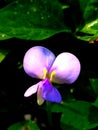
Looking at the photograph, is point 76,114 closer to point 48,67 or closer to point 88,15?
point 48,67

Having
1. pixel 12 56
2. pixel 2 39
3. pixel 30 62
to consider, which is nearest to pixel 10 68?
pixel 12 56

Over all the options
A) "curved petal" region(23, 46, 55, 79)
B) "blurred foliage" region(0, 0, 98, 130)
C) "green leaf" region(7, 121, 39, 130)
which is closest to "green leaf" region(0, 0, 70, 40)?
"blurred foliage" region(0, 0, 98, 130)

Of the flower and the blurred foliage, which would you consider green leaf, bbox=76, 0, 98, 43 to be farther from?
the flower

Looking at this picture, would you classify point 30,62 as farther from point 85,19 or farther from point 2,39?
point 85,19

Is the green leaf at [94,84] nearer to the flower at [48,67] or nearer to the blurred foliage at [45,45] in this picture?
the blurred foliage at [45,45]

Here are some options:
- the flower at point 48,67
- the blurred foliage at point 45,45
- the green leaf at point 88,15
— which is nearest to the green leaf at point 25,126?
the blurred foliage at point 45,45
